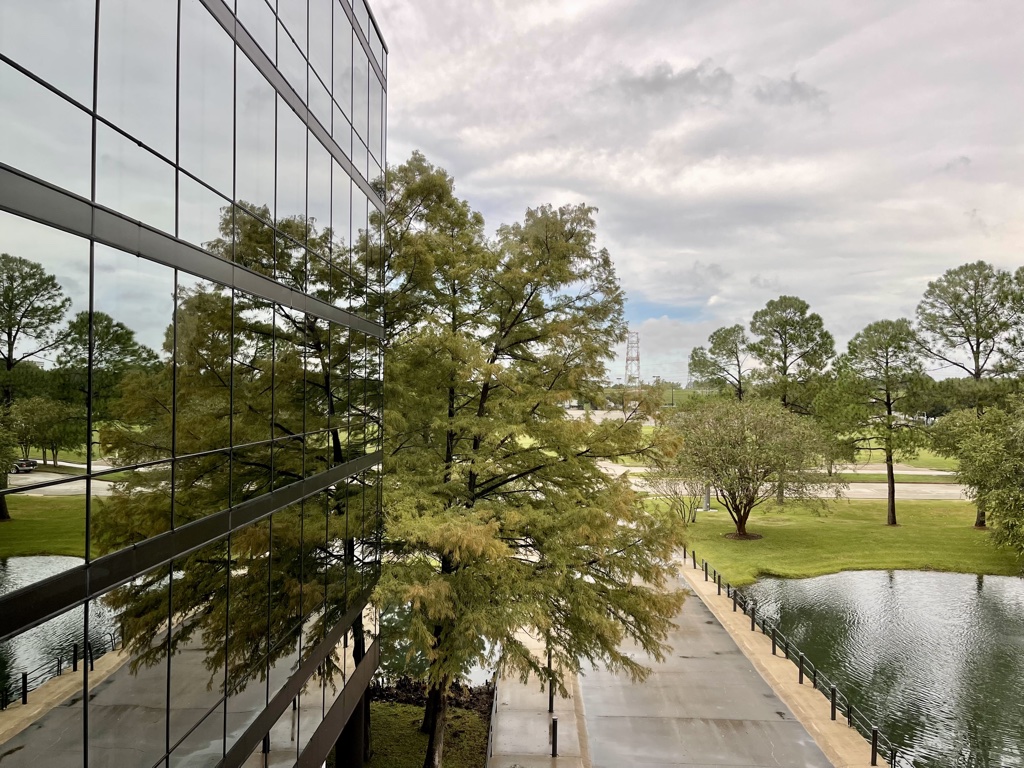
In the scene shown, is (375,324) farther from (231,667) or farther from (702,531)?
(702,531)

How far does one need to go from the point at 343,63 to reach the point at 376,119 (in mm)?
2759

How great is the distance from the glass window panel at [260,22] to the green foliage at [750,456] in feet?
92.5

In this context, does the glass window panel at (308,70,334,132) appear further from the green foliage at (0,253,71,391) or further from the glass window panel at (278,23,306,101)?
the green foliage at (0,253,71,391)

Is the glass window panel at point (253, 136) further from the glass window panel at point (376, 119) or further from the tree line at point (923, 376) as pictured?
the tree line at point (923, 376)

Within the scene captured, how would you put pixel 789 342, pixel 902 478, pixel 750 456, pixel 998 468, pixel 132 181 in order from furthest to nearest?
pixel 902 478, pixel 789 342, pixel 750 456, pixel 998 468, pixel 132 181

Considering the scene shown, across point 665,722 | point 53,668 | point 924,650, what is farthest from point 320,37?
point 924,650

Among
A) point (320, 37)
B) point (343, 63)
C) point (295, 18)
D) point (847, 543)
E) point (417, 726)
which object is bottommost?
point (417, 726)

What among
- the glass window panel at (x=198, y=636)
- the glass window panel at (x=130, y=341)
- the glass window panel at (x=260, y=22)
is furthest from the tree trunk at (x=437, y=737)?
the glass window panel at (x=260, y=22)

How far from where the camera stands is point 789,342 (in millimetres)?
50438

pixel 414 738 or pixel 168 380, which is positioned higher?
pixel 168 380

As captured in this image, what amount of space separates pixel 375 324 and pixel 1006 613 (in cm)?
2553

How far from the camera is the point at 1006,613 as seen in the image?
81.5 ft

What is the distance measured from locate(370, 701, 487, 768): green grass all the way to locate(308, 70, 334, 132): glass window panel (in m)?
13.3

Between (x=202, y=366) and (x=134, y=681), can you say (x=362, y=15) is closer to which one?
(x=202, y=366)
